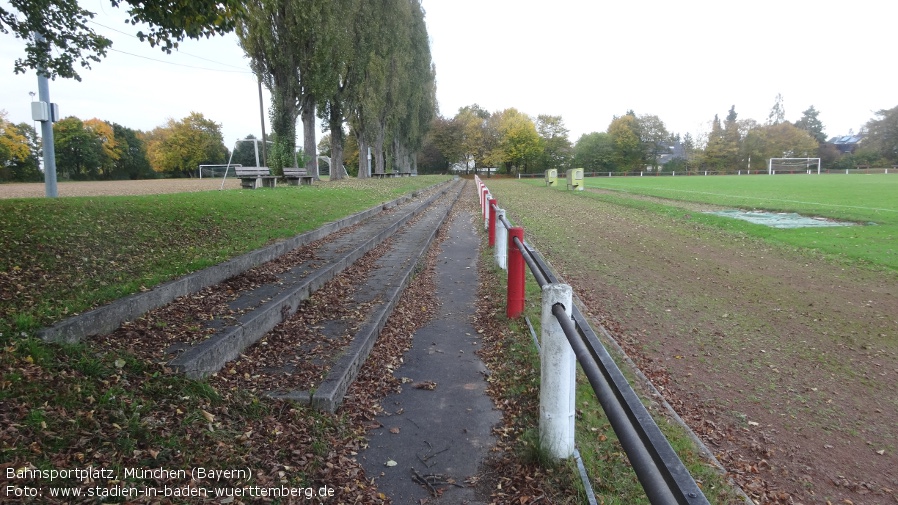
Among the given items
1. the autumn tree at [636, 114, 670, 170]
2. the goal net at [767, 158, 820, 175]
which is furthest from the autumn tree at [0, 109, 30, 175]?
the goal net at [767, 158, 820, 175]

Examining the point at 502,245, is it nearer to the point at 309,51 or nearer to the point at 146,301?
the point at 146,301

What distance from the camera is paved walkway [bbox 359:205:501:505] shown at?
3.04m

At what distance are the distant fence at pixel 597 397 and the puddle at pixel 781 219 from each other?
13049mm

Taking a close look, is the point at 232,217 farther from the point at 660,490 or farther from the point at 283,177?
the point at 283,177

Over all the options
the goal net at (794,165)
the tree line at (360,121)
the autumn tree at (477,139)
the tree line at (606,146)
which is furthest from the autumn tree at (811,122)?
the autumn tree at (477,139)

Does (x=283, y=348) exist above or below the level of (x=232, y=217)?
below

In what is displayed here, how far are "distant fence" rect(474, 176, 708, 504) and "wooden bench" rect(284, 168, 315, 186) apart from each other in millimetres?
17252

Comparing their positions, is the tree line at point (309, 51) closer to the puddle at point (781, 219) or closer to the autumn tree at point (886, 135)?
the puddle at point (781, 219)

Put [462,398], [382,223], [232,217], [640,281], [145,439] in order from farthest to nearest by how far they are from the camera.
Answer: [382,223], [232,217], [640,281], [462,398], [145,439]

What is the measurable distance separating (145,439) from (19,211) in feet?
17.6

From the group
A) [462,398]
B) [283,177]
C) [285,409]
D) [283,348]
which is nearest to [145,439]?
[285,409]

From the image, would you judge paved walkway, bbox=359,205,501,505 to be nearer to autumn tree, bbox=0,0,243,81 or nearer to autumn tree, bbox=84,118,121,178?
autumn tree, bbox=0,0,243,81

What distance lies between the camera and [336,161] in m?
29.7

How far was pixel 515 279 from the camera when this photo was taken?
5.88 meters
